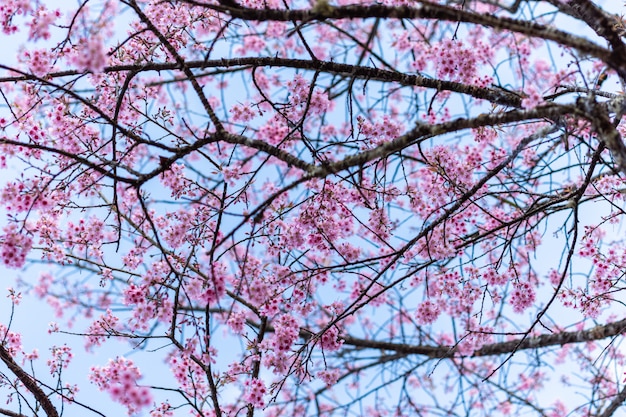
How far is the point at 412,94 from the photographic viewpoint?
566 cm

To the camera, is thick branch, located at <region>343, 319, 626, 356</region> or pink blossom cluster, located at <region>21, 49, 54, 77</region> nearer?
pink blossom cluster, located at <region>21, 49, 54, 77</region>

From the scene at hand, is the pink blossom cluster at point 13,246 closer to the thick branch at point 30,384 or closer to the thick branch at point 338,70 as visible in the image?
the thick branch at point 30,384

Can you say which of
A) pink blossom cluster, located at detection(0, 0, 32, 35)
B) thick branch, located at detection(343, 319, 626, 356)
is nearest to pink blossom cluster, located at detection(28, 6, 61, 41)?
pink blossom cluster, located at detection(0, 0, 32, 35)

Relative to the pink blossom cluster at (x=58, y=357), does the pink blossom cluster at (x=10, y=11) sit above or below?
above

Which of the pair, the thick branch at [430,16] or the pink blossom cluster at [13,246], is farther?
the pink blossom cluster at [13,246]

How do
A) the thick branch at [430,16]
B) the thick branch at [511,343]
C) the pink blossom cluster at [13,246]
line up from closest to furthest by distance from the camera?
the thick branch at [430,16] → the pink blossom cluster at [13,246] → the thick branch at [511,343]

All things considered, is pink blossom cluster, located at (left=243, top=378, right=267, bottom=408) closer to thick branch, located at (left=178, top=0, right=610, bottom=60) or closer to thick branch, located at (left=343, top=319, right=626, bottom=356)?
thick branch, located at (left=343, top=319, right=626, bottom=356)

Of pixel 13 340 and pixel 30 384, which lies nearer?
pixel 30 384

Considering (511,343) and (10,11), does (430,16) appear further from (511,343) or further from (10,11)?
(511,343)

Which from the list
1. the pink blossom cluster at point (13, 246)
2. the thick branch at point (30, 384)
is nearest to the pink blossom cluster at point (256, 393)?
the thick branch at point (30, 384)

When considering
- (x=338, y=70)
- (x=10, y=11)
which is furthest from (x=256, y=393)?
(x=10, y=11)

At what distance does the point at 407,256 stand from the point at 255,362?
168 cm

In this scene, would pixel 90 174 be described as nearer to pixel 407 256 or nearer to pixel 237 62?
pixel 237 62

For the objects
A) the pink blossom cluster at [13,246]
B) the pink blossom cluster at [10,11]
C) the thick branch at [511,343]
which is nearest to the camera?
the pink blossom cluster at [13,246]
